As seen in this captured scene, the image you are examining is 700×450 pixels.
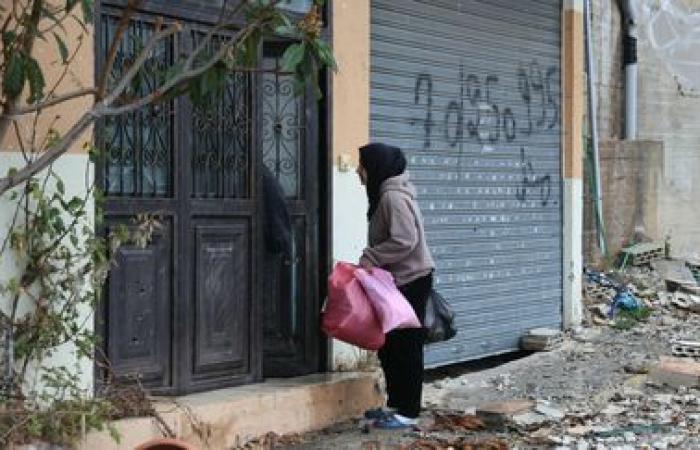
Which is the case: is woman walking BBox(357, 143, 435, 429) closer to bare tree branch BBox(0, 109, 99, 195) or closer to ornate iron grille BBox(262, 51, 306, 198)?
ornate iron grille BBox(262, 51, 306, 198)

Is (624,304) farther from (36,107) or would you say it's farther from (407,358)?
(36,107)

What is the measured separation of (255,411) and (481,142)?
3.62 m

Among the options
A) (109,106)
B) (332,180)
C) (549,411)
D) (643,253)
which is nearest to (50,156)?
(109,106)

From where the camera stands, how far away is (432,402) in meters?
7.07

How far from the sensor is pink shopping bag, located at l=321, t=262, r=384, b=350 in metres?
5.89

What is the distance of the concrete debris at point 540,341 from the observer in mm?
8898

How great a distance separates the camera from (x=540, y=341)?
29.2 feet

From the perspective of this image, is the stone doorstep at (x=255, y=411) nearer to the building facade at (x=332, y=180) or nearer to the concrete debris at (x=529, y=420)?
the building facade at (x=332, y=180)

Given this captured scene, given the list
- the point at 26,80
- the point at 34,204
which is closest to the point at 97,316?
the point at 34,204

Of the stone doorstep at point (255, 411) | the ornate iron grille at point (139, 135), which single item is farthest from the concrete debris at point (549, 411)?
the ornate iron grille at point (139, 135)

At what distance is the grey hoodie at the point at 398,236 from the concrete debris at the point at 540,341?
3052 millimetres

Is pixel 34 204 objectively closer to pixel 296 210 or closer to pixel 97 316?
pixel 97 316

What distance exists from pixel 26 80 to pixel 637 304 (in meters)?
7.99

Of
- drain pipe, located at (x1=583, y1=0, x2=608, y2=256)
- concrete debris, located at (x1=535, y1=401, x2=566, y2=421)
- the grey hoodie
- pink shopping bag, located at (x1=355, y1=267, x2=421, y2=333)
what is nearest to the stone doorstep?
pink shopping bag, located at (x1=355, y1=267, x2=421, y2=333)
